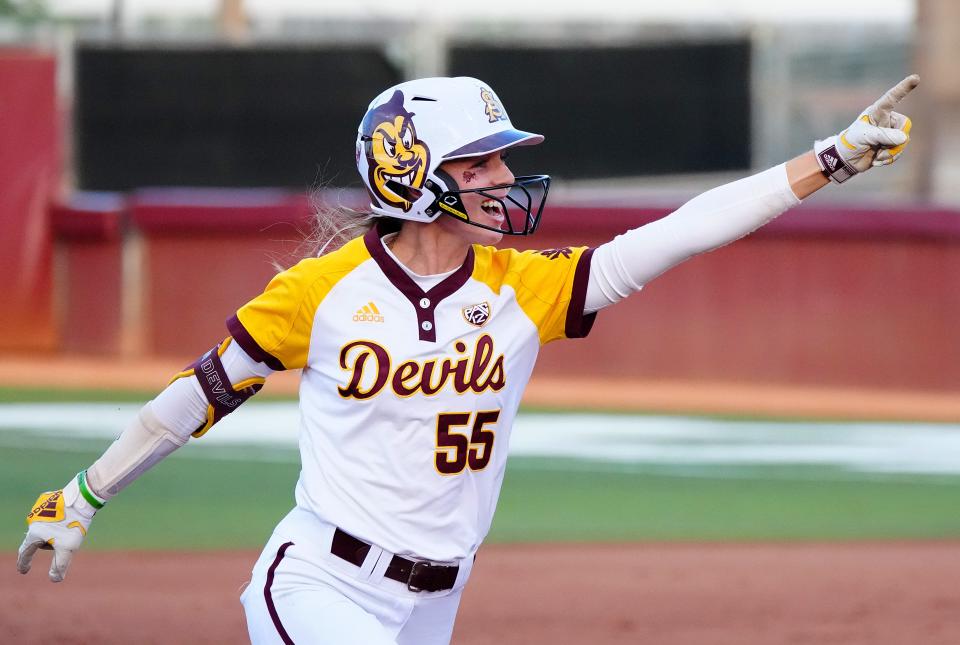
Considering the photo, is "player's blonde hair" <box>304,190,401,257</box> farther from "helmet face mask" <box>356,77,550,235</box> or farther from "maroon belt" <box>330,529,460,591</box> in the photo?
→ "maroon belt" <box>330,529,460,591</box>

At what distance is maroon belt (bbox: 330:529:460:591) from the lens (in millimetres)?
3812

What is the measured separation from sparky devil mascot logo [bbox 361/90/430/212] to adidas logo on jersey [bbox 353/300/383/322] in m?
0.32

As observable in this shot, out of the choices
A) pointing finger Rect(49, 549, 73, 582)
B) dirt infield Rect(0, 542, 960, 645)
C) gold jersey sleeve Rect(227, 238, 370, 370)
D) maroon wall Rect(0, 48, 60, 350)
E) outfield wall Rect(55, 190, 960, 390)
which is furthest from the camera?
maroon wall Rect(0, 48, 60, 350)

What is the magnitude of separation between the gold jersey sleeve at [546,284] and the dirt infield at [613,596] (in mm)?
2781

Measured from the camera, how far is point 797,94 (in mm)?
16609

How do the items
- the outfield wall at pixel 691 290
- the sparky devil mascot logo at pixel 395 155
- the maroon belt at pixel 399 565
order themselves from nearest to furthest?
the maroon belt at pixel 399 565 → the sparky devil mascot logo at pixel 395 155 → the outfield wall at pixel 691 290

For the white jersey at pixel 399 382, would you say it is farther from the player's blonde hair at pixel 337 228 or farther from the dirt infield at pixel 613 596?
the dirt infield at pixel 613 596

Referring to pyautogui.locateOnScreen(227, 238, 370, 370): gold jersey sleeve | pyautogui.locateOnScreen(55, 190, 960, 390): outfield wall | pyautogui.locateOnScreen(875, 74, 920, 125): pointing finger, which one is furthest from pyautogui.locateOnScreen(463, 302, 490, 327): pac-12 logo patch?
pyautogui.locateOnScreen(55, 190, 960, 390): outfield wall

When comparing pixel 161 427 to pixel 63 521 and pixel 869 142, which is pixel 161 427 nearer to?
pixel 63 521

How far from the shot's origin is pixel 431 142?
4016 millimetres

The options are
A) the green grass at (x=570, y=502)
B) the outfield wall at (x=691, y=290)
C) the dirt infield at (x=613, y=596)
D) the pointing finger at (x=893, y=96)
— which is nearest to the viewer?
the pointing finger at (x=893, y=96)

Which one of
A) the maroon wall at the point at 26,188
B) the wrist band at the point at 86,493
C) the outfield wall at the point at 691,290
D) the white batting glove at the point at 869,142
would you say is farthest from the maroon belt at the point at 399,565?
the maroon wall at the point at 26,188

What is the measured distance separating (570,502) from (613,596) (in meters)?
2.17

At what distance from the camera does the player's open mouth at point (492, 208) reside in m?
4.02
